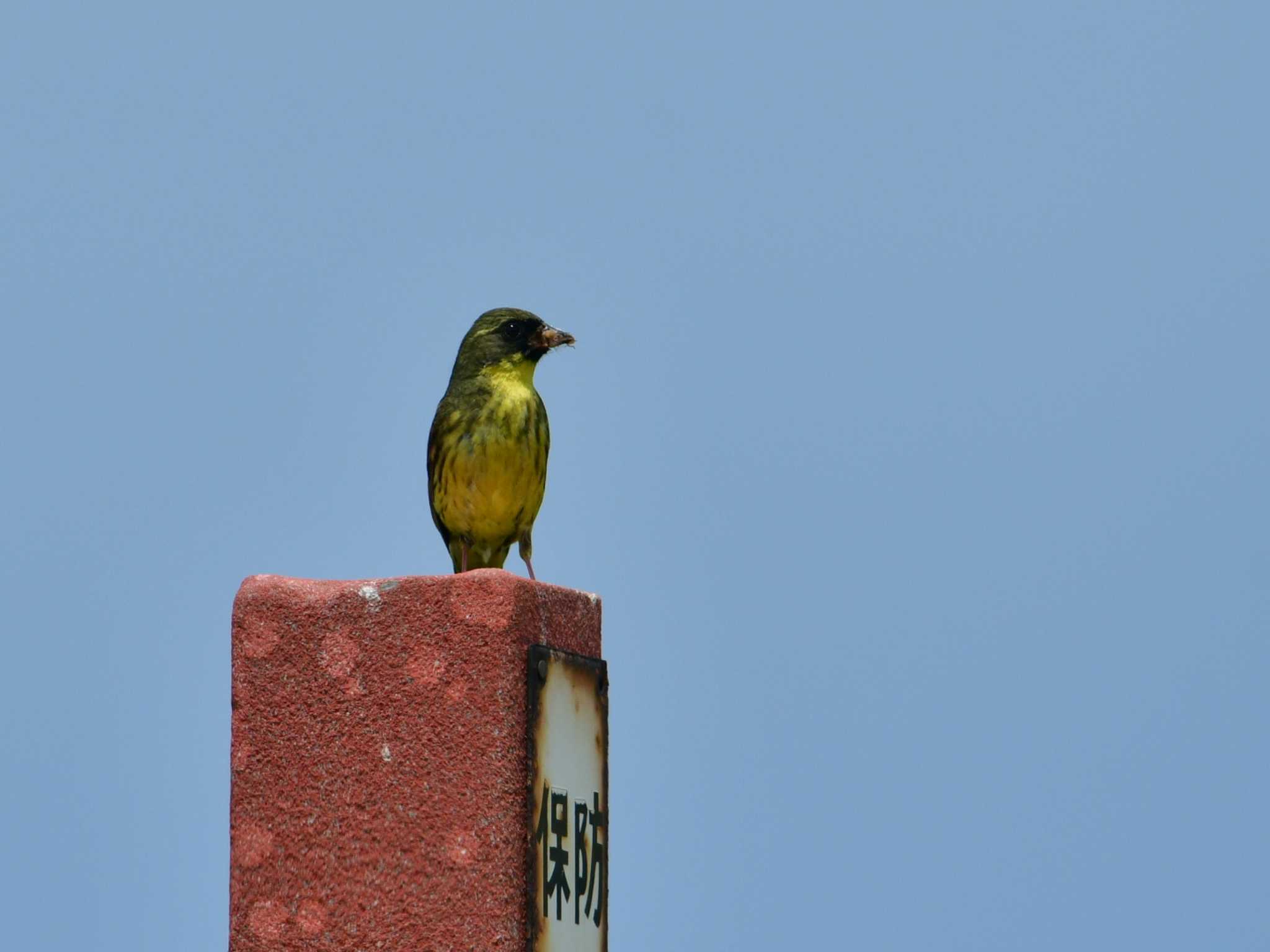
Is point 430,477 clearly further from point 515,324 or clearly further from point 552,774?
point 552,774

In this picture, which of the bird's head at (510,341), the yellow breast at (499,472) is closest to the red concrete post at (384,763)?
the yellow breast at (499,472)

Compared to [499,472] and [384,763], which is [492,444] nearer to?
[499,472]

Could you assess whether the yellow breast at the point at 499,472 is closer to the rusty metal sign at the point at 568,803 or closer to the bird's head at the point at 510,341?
the bird's head at the point at 510,341

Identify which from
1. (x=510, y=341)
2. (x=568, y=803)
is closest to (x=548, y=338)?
(x=510, y=341)

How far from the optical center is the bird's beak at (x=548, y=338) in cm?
687

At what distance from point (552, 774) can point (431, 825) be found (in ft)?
1.26

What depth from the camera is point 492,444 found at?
6652 mm

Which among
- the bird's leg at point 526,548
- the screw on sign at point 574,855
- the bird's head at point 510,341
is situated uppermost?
the bird's head at point 510,341

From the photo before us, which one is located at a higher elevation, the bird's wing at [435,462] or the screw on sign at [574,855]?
the bird's wing at [435,462]

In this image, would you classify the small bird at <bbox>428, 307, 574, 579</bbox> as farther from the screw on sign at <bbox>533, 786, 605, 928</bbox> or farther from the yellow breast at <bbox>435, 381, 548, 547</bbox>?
the screw on sign at <bbox>533, 786, 605, 928</bbox>

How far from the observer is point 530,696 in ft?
17.7

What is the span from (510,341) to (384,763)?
2.00m

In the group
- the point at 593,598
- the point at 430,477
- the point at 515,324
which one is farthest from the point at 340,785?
the point at 515,324

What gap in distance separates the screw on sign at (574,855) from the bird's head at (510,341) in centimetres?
181
